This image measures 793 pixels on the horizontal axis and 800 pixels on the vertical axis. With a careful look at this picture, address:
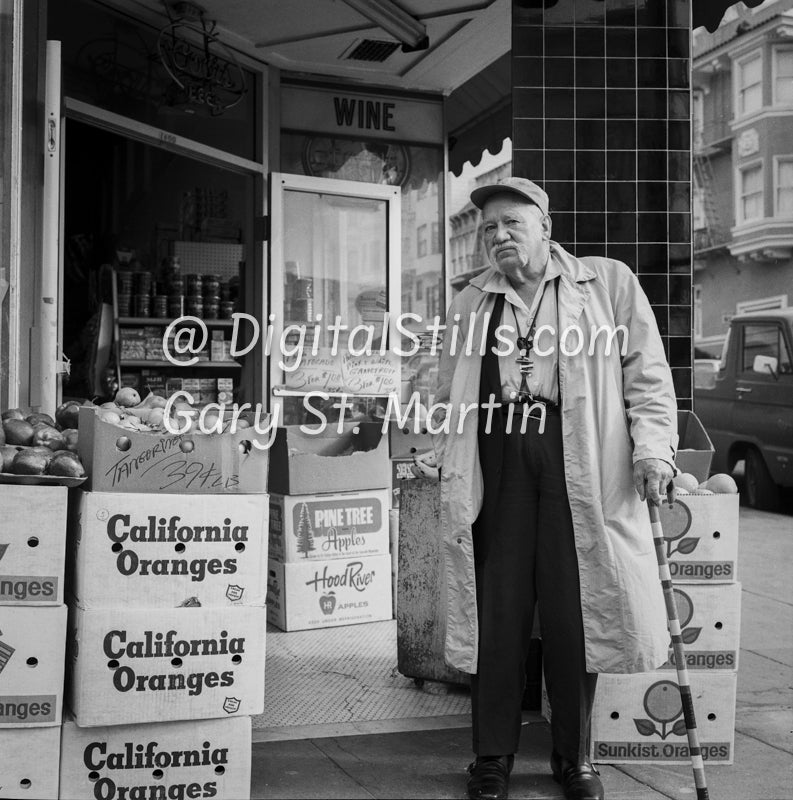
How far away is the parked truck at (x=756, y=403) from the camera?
35.2ft

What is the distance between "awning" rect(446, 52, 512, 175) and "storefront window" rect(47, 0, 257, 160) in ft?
5.53

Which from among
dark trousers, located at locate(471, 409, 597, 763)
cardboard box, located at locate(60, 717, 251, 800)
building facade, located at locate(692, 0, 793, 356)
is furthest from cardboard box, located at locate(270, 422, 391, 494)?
building facade, located at locate(692, 0, 793, 356)

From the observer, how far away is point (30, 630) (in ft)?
9.48

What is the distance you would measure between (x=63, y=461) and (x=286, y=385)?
420cm

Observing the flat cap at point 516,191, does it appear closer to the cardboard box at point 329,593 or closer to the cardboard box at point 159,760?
the cardboard box at point 159,760

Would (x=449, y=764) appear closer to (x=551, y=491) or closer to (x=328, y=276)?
(x=551, y=491)

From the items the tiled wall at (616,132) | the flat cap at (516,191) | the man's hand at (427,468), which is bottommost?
the man's hand at (427,468)

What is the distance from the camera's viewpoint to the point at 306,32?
6.86 metres

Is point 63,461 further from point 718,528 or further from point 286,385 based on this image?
point 286,385

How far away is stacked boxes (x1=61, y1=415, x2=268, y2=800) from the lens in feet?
9.62

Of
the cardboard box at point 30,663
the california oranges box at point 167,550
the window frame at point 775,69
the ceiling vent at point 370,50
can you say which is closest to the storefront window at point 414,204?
the ceiling vent at point 370,50

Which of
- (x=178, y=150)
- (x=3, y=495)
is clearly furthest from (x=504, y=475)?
(x=178, y=150)

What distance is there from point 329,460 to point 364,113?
3658mm

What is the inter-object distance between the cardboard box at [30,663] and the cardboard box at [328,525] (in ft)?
7.83
